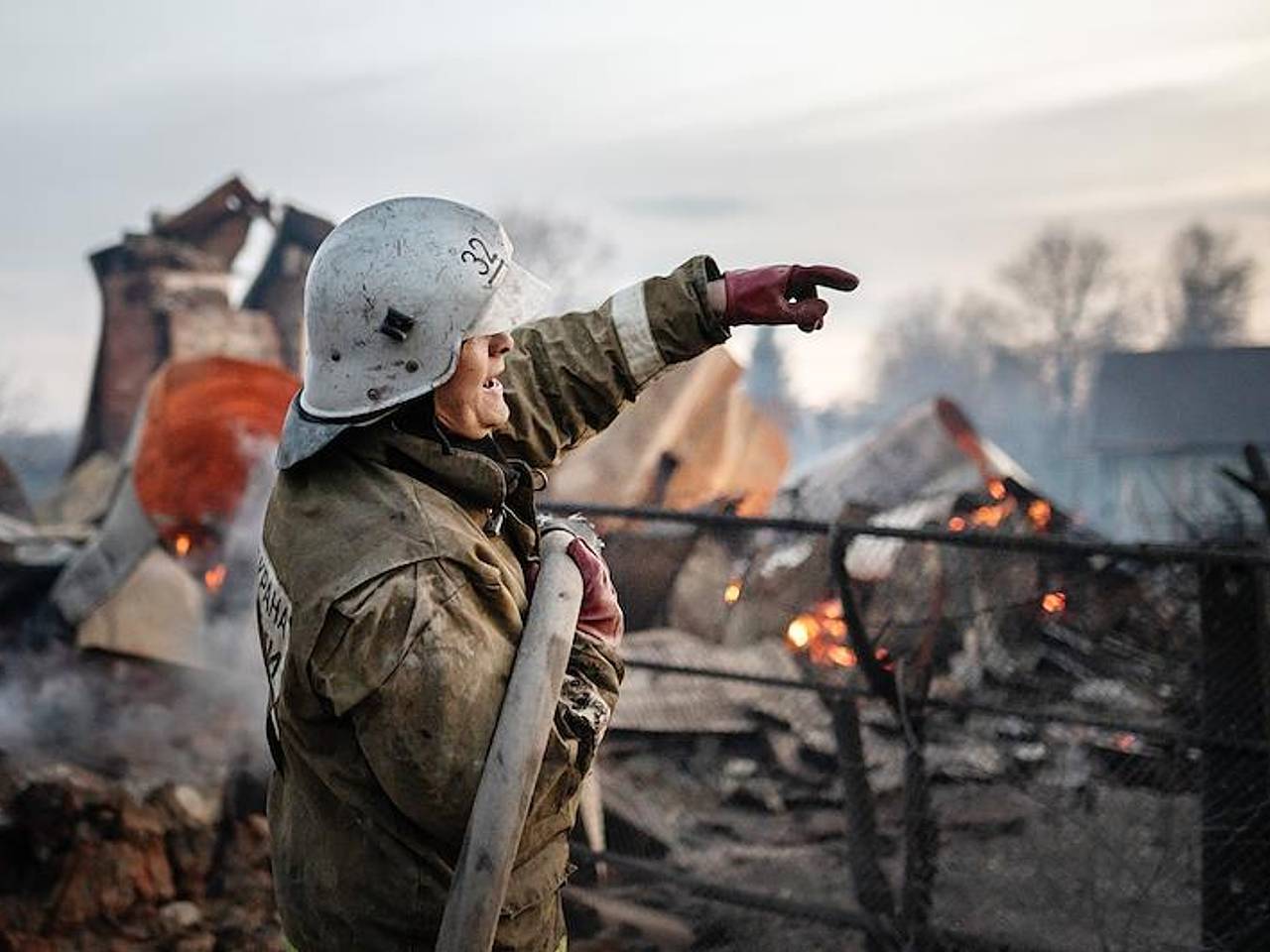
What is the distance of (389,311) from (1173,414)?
39548 mm

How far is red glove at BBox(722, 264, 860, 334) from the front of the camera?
98.8 inches

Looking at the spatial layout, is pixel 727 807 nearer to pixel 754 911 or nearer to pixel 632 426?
pixel 754 911

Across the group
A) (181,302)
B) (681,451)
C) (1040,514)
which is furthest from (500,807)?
(181,302)

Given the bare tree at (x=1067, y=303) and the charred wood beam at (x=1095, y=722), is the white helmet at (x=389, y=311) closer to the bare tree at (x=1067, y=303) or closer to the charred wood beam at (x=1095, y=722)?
the charred wood beam at (x=1095, y=722)

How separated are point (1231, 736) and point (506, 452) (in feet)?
9.69

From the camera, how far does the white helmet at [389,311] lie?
7.07 ft

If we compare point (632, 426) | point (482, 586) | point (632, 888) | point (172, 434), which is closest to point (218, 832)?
point (632, 888)

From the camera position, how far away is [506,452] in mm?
2654

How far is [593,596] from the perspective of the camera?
89.4 inches

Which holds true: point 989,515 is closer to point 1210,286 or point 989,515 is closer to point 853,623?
point 853,623

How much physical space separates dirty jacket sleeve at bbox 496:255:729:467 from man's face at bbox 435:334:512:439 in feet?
0.91

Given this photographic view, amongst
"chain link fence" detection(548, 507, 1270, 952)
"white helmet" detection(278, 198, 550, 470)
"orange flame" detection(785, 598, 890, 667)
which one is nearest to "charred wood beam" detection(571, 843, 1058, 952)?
"chain link fence" detection(548, 507, 1270, 952)

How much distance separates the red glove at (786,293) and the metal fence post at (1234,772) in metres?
2.26

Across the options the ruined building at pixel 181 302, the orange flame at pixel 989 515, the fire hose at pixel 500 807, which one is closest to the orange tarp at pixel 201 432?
the fire hose at pixel 500 807
